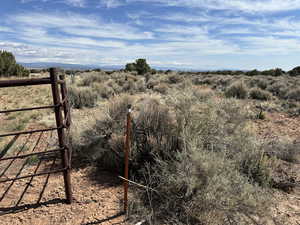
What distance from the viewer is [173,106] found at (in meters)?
4.77

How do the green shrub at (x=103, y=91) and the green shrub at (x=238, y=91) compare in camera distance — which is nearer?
the green shrub at (x=103, y=91)

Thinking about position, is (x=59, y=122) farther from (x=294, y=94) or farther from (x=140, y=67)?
(x=140, y=67)

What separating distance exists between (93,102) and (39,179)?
7306mm

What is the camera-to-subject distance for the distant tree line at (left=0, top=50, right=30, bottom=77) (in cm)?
2607

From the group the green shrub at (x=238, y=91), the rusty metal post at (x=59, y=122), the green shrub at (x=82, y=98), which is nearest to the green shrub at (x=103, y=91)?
the green shrub at (x=82, y=98)

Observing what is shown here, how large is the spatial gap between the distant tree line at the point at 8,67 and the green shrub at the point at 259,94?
2735 centimetres

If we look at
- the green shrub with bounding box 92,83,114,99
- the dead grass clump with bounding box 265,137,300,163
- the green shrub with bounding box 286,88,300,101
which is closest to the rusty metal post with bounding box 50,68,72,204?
the dead grass clump with bounding box 265,137,300,163

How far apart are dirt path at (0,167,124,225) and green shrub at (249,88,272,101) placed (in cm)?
1221

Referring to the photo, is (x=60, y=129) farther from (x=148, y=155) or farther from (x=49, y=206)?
(x=148, y=155)

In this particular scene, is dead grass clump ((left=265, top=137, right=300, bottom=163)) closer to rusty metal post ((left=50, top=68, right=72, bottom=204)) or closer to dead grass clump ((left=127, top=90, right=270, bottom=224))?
dead grass clump ((left=127, top=90, right=270, bottom=224))

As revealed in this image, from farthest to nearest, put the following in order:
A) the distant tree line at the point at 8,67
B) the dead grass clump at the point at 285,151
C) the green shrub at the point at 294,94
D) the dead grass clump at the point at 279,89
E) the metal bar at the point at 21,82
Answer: the distant tree line at the point at 8,67
the dead grass clump at the point at 279,89
the green shrub at the point at 294,94
the dead grass clump at the point at 285,151
the metal bar at the point at 21,82

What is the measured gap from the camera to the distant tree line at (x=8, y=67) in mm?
26073

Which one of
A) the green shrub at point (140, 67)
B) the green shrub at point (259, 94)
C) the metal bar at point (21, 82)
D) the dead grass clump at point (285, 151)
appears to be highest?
the green shrub at point (140, 67)

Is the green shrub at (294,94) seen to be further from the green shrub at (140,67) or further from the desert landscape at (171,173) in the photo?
the green shrub at (140,67)
